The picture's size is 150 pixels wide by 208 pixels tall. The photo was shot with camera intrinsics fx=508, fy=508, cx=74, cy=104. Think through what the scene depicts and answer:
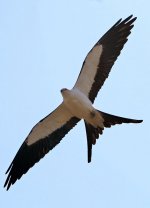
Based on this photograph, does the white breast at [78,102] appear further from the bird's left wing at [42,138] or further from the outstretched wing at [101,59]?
the bird's left wing at [42,138]

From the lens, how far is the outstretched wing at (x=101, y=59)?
11586 mm

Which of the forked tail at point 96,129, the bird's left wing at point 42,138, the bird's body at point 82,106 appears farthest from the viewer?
the bird's left wing at point 42,138

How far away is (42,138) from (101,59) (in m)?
2.39

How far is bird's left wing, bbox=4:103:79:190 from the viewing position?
12.0m

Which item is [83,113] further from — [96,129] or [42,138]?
[42,138]

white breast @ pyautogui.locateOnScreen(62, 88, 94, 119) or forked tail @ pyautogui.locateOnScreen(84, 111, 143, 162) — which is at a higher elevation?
white breast @ pyautogui.locateOnScreen(62, 88, 94, 119)

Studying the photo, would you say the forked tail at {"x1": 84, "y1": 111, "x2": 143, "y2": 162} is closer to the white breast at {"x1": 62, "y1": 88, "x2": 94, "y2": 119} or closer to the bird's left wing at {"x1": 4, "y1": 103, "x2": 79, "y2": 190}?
the white breast at {"x1": 62, "y1": 88, "x2": 94, "y2": 119}

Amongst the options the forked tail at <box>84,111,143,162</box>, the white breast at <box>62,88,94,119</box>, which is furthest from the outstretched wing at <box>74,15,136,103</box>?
the forked tail at <box>84,111,143,162</box>

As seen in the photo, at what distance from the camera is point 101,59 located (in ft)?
38.1

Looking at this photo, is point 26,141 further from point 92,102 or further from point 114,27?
point 114,27

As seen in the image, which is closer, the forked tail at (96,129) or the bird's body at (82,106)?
the forked tail at (96,129)

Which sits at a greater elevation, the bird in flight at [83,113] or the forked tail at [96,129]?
the bird in flight at [83,113]

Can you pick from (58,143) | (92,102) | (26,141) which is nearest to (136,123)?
(92,102)

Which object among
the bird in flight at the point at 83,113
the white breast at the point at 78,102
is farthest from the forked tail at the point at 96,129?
the white breast at the point at 78,102
